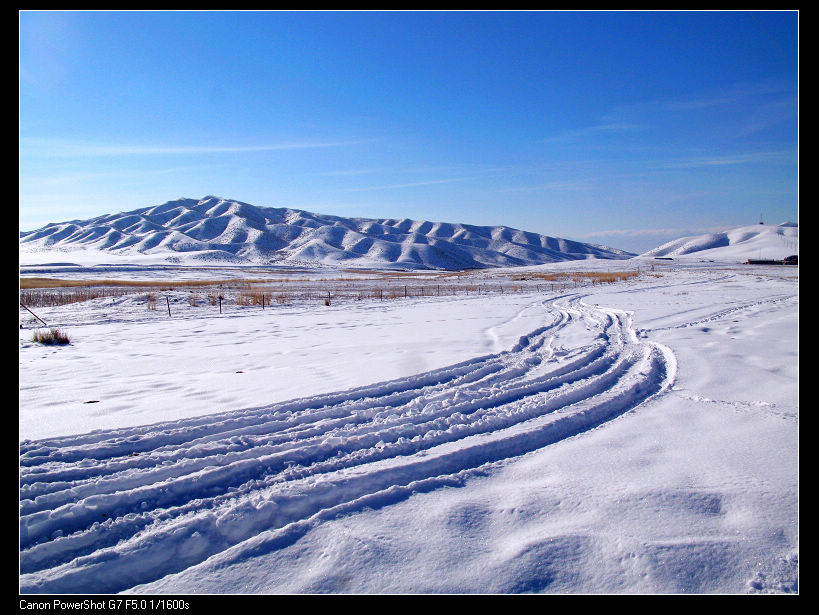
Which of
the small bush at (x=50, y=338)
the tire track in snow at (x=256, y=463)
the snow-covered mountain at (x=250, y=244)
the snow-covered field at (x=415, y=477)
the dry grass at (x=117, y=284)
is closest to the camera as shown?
the snow-covered field at (x=415, y=477)

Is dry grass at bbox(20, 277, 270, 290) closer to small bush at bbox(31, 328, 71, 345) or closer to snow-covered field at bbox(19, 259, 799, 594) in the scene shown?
small bush at bbox(31, 328, 71, 345)

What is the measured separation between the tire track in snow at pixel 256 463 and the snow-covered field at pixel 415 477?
0.06 feet

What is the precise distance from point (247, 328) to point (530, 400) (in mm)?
Answer: 10741

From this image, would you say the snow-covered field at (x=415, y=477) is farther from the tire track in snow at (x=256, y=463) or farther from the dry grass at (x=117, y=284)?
the dry grass at (x=117, y=284)

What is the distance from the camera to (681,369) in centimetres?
777

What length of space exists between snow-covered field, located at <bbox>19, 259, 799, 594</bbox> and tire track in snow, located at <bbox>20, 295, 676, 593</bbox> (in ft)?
0.06

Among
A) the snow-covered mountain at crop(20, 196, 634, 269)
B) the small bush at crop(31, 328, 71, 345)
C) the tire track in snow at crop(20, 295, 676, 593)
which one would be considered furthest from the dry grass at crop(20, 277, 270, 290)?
the snow-covered mountain at crop(20, 196, 634, 269)

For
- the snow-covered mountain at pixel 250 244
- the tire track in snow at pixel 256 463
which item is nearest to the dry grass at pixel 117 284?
the tire track in snow at pixel 256 463

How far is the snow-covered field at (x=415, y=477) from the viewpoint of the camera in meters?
2.88

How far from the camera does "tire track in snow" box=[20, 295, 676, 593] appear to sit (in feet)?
10.1

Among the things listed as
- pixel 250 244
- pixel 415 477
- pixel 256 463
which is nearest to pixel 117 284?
pixel 256 463

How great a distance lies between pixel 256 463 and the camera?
4.15 m
